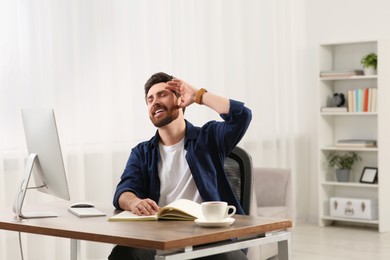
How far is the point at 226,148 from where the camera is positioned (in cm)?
321

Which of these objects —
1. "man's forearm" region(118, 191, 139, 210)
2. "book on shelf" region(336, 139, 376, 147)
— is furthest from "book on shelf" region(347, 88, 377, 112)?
"man's forearm" region(118, 191, 139, 210)

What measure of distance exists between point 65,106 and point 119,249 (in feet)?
7.06

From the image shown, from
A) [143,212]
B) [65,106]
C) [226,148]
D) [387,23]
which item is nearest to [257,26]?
[387,23]

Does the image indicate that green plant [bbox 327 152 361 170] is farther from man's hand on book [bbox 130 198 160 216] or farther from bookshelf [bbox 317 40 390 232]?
Answer: man's hand on book [bbox 130 198 160 216]

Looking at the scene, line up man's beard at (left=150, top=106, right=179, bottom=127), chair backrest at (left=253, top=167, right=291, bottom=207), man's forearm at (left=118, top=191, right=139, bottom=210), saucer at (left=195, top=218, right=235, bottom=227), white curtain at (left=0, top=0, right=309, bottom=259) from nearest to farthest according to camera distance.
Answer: saucer at (left=195, top=218, right=235, bottom=227)
man's forearm at (left=118, top=191, right=139, bottom=210)
man's beard at (left=150, top=106, right=179, bottom=127)
white curtain at (left=0, top=0, right=309, bottom=259)
chair backrest at (left=253, top=167, right=291, bottom=207)

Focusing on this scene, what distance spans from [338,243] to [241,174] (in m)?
3.02

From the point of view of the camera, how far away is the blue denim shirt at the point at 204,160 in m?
3.12

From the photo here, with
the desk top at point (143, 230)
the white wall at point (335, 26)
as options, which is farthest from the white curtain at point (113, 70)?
the desk top at point (143, 230)

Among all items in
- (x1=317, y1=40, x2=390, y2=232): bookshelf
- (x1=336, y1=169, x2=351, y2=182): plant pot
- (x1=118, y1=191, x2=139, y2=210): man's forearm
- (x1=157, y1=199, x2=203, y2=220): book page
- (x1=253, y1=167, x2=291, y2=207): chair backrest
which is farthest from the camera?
(x1=336, y1=169, x2=351, y2=182): plant pot

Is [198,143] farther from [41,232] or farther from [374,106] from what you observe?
[374,106]

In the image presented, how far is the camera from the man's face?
10.4 ft

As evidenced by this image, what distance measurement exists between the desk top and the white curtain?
1.86 m

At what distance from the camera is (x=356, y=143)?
267 inches

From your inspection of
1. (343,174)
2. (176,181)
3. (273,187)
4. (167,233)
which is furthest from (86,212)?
(343,174)
